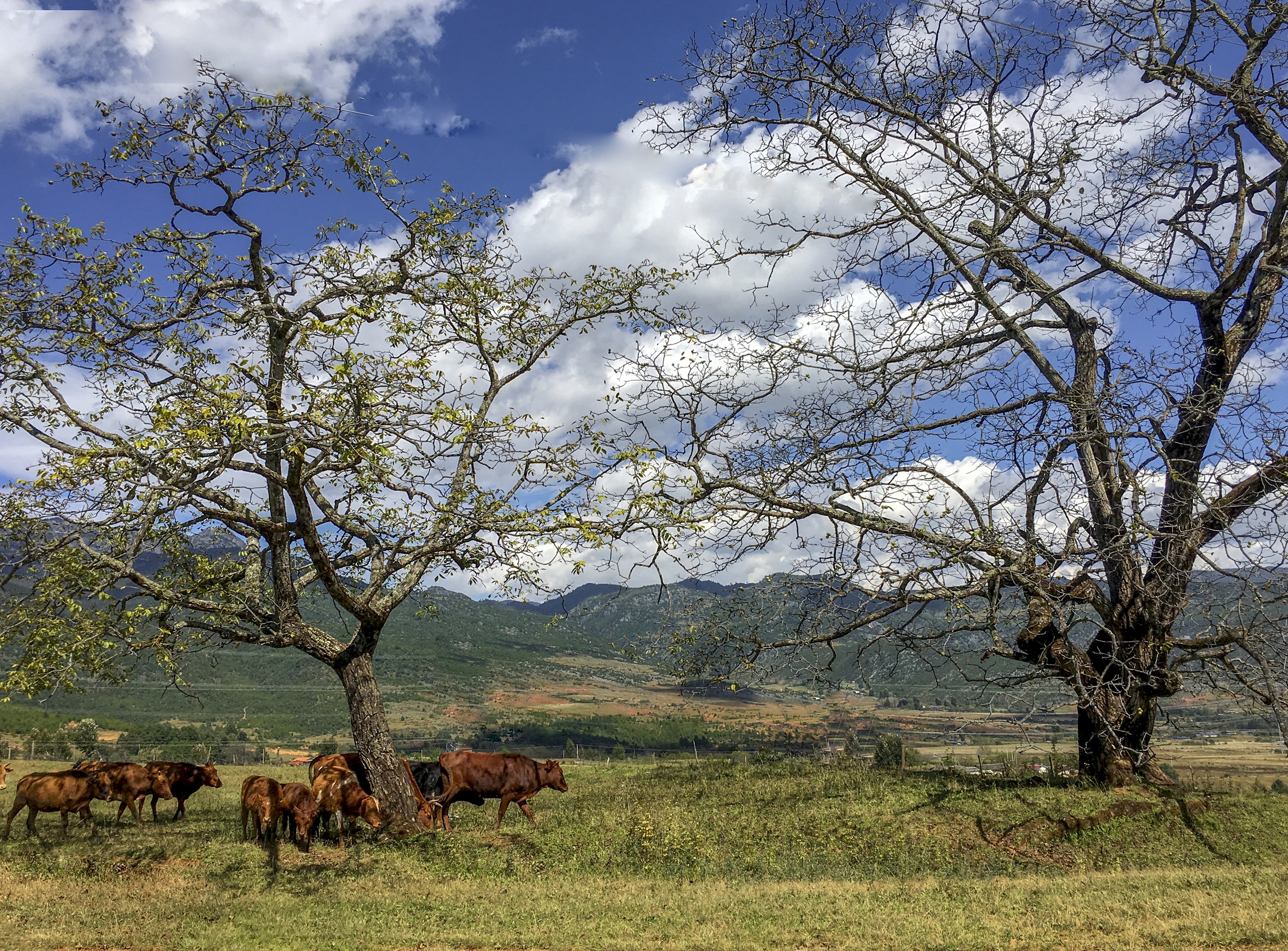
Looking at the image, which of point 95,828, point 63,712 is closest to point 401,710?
point 63,712

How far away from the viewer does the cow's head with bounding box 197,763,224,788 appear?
1652 cm

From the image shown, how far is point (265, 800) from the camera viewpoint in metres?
12.7

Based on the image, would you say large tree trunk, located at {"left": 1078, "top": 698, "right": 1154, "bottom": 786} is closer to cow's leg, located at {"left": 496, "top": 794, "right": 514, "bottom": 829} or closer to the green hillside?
cow's leg, located at {"left": 496, "top": 794, "right": 514, "bottom": 829}

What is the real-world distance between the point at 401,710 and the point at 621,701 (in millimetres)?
43835

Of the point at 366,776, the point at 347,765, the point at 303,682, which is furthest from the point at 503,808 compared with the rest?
the point at 303,682

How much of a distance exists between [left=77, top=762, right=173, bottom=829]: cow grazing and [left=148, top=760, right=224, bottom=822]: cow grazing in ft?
0.41

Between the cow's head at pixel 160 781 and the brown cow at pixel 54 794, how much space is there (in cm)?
127

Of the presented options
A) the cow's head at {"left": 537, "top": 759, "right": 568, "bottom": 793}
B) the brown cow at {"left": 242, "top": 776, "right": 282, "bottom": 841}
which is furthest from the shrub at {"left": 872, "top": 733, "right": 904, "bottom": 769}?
the brown cow at {"left": 242, "top": 776, "right": 282, "bottom": 841}

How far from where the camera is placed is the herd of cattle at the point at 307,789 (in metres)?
13.1

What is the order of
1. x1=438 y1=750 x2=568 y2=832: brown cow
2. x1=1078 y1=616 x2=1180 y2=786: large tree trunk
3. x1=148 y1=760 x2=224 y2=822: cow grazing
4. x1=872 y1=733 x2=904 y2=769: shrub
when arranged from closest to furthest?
1. x1=1078 y1=616 x2=1180 y2=786: large tree trunk
2. x1=438 y1=750 x2=568 y2=832: brown cow
3. x1=148 y1=760 x2=224 y2=822: cow grazing
4. x1=872 y1=733 x2=904 y2=769: shrub

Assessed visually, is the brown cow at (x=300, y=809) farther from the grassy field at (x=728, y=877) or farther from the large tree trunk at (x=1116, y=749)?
the large tree trunk at (x=1116, y=749)

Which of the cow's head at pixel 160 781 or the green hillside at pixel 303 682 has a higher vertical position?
the cow's head at pixel 160 781

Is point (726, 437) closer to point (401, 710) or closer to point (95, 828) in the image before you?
point (95, 828)

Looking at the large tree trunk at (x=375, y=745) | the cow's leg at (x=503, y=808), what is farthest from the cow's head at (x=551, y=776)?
the large tree trunk at (x=375, y=745)
